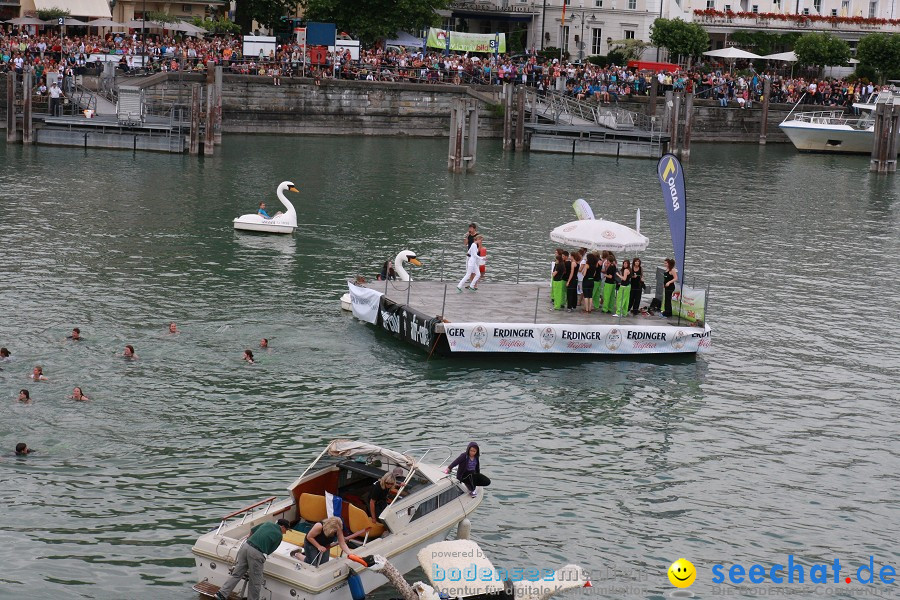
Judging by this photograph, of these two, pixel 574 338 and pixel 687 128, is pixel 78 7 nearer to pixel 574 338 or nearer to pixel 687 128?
pixel 687 128

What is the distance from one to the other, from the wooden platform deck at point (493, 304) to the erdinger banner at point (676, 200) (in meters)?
1.90

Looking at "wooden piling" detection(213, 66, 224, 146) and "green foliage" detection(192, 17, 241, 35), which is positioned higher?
"green foliage" detection(192, 17, 241, 35)

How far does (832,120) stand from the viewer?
84188mm

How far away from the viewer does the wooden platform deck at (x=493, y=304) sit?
104ft

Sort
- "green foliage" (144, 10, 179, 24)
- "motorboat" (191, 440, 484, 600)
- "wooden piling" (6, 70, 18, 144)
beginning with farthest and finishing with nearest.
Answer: "green foliage" (144, 10, 179, 24)
"wooden piling" (6, 70, 18, 144)
"motorboat" (191, 440, 484, 600)

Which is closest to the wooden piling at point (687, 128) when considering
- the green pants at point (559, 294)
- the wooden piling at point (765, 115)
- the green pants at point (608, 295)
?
the wooden piling at point (765, 115)

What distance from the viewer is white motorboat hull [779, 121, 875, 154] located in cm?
8275

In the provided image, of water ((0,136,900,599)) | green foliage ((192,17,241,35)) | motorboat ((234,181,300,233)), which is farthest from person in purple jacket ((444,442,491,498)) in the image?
green foliage ((192,17,241,35))

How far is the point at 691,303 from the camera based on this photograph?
32281 mm

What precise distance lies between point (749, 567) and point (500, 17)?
92173 millimetres

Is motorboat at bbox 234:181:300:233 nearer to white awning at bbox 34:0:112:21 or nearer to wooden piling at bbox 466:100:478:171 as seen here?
wooden piling at bbox 466:100:478:171

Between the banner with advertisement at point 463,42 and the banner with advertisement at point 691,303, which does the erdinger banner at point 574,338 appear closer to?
the banner with advertisement at point 691,303

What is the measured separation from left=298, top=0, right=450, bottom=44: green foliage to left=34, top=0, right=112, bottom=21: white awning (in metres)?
14.0

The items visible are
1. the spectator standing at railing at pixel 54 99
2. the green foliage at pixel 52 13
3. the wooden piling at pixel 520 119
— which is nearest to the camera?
the spectator standing at railing at pixel 54 99
